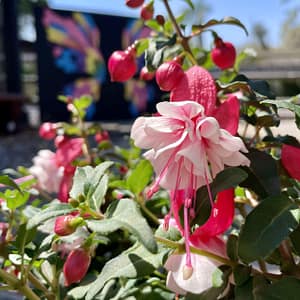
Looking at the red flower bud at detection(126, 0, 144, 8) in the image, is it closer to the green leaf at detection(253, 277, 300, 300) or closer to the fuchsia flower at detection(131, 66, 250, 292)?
the fuchsia flower at detection(131, 66, 250, 292)

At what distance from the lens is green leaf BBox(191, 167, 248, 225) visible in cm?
28

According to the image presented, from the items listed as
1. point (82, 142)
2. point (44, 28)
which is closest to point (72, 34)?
point (44, 28)

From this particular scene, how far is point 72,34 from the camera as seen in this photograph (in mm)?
5965

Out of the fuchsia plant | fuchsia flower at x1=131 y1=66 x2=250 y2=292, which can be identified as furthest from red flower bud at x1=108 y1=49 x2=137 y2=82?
fuchsia flower at x1=131 y1=66 x2=250 y2=292

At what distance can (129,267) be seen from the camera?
12.2 inches

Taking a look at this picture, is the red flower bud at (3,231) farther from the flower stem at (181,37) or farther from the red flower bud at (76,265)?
the flower stem at (181,37)

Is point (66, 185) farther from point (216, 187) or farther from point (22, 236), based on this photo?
point (216, 187)

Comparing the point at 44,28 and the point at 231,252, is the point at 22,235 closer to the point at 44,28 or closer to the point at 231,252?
the point at 231,252

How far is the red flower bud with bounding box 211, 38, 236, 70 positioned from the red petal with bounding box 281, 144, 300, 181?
0.13 m

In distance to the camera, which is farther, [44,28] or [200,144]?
[44,28]

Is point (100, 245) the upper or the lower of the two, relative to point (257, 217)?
lower

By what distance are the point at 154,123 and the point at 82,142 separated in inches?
11.4

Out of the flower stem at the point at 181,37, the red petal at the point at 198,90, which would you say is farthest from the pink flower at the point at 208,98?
the flower stem at the point at 181,37

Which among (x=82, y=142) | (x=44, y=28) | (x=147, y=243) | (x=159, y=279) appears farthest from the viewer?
(x=44, y=28)
